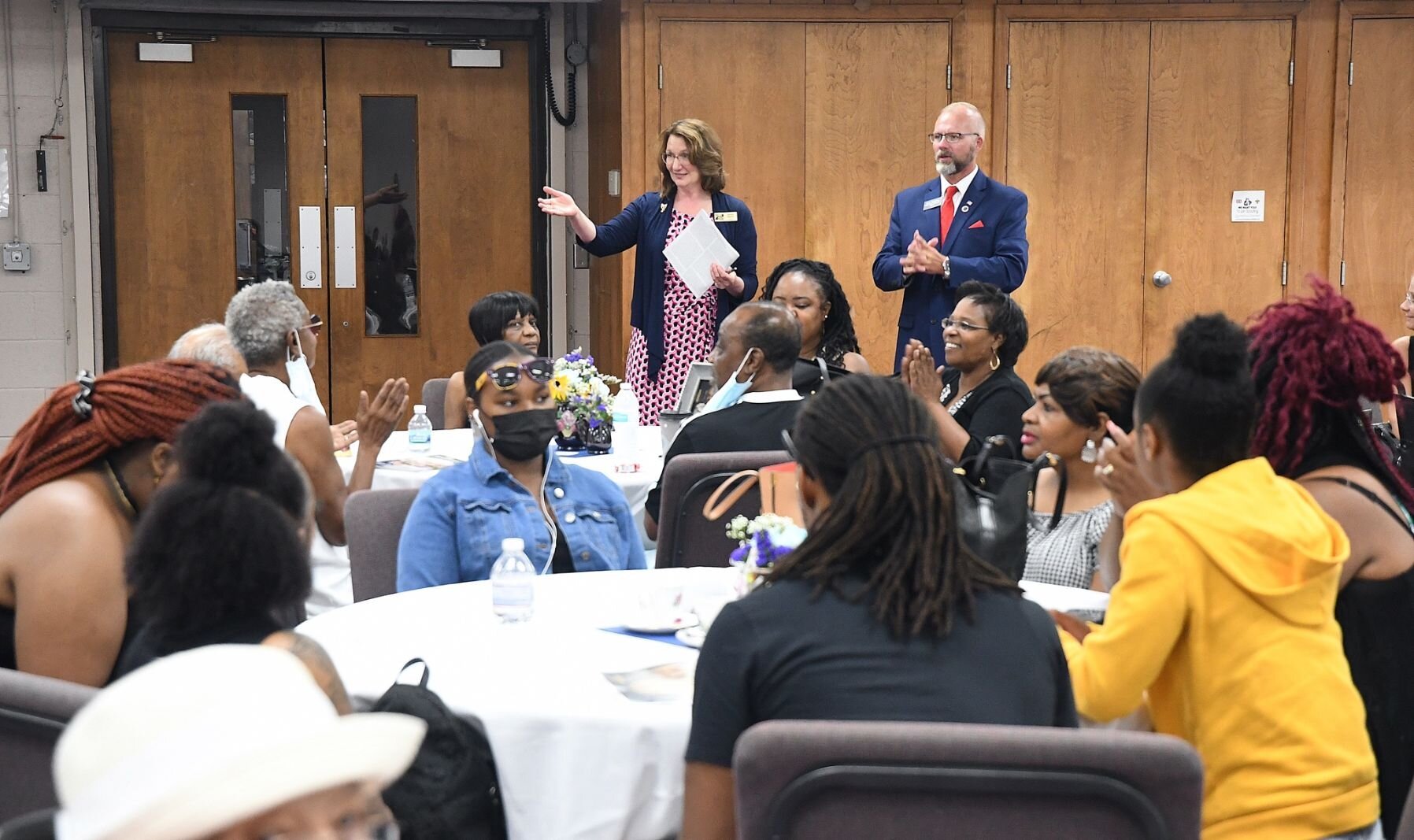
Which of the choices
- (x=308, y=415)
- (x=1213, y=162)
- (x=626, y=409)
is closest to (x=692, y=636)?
(x=308, y=415)

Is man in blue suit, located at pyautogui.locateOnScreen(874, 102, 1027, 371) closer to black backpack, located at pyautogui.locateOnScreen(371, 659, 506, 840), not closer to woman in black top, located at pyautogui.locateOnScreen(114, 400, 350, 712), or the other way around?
black backpack, located at pyautogui.locateOnScreen(371, 659, 506, 840)

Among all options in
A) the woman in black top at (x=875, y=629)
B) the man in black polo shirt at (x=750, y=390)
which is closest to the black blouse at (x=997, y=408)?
the man in black polo shirt at (x=750, y=390)

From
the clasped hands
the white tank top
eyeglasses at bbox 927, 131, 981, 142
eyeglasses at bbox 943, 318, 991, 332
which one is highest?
eyeglasses at bbox 927, 131, 981, 142

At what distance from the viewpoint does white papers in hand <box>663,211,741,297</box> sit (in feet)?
21.3

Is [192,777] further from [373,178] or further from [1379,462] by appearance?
[373,178]

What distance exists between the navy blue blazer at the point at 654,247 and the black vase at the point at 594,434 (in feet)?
4.49

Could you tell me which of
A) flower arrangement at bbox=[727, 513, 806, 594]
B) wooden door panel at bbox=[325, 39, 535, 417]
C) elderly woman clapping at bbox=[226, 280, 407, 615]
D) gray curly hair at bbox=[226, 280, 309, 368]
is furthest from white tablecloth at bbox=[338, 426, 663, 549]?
wooden door panel at bbox=[325, 39, 535, 417]

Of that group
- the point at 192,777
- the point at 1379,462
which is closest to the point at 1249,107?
the point at 1379,462

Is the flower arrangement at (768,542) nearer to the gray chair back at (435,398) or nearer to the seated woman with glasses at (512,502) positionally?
the seated woman with glasses at (512,502)

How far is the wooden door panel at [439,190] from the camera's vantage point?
8953mm

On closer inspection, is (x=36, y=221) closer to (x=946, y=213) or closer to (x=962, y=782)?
(x=946, y=213)

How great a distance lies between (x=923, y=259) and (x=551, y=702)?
13.1ft

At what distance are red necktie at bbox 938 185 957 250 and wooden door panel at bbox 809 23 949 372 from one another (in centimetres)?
184

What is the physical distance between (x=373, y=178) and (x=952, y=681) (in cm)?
768
